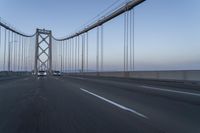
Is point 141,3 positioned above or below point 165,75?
above

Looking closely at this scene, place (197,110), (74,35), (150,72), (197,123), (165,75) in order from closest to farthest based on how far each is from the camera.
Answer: (197,123)
(197,110)
(165,75)
(150,72)
(74,35)

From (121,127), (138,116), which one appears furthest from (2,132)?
(138,116)

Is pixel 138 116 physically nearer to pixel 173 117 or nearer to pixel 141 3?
pixel 173 117

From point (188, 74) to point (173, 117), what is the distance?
22.7 metres

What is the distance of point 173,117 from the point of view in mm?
8203

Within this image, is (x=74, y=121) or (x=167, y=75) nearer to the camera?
(x=74, y=121)

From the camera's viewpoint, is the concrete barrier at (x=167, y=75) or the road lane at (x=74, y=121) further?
the concrete barrier at (x=167, y=75)

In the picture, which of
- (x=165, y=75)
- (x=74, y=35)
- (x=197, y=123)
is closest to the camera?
(x=197, y=123)

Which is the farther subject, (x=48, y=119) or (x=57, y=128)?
(x=48, y=119)

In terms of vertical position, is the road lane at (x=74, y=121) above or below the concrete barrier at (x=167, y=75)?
below

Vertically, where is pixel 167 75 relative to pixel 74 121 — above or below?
above

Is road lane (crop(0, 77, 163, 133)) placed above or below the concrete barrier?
below

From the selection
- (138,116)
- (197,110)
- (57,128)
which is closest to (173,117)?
(138,116)

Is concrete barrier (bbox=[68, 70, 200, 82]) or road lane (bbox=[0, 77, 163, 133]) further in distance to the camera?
concrete barrier (bbox=[68, 70, 200, 82])
